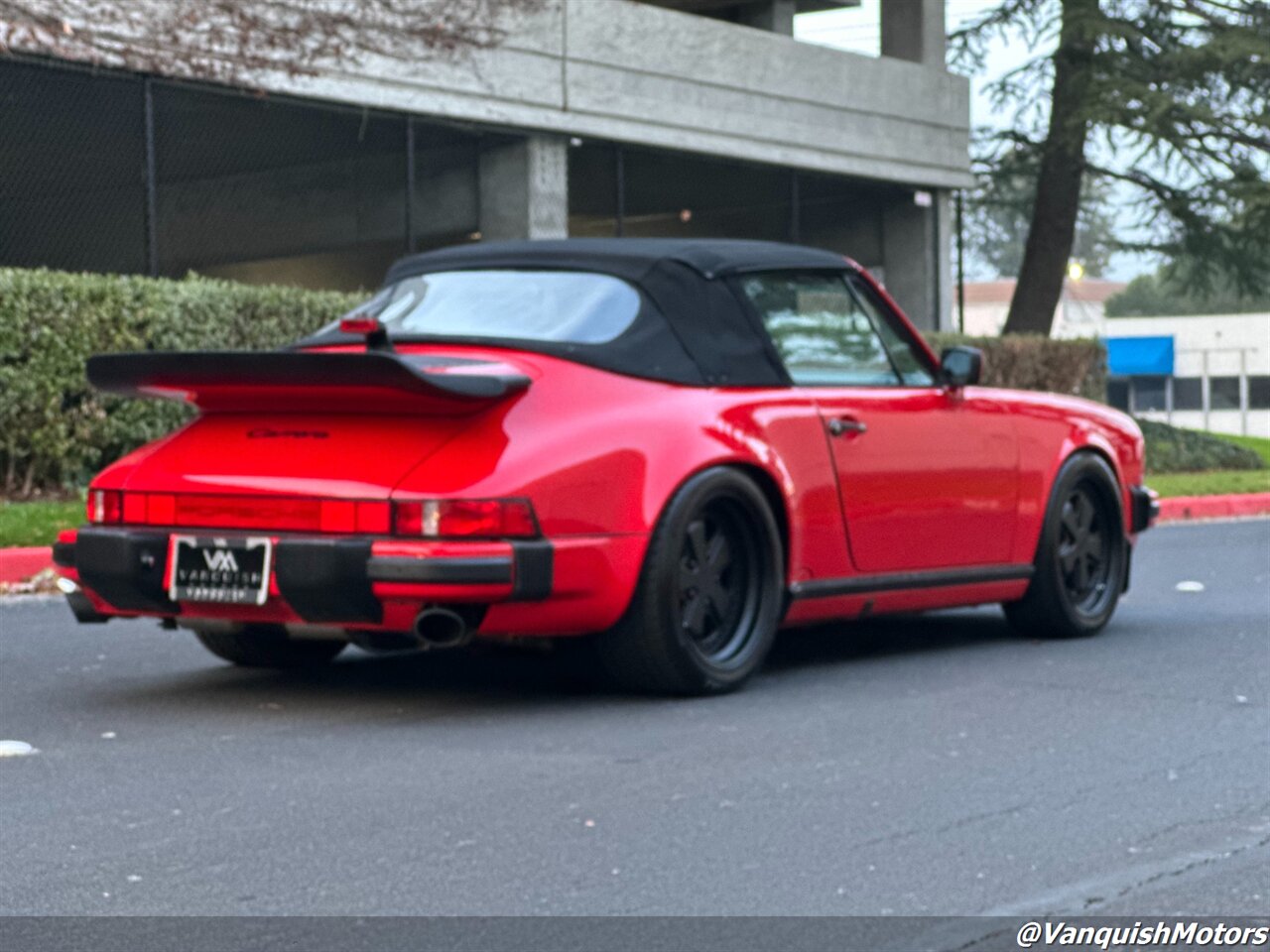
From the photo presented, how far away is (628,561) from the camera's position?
6.55 meters

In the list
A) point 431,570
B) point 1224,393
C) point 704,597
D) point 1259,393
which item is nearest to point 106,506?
point 431,570

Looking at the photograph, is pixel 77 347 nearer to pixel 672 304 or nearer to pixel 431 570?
pixel 672 304

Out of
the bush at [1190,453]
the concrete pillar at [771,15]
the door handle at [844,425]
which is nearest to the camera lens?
the door handle at [844,425]

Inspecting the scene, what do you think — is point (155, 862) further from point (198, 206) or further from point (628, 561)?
point (198, 206)

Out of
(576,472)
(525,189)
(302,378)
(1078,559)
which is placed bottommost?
(1078,559)

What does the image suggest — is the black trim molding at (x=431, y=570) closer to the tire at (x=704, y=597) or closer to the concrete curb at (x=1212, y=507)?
the tire at (x=704, y=597)

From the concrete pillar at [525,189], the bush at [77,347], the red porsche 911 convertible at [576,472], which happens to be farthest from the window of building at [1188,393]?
the red porsche 911 convertible at [576,472]

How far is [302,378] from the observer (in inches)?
249

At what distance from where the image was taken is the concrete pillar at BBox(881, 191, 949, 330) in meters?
28.0

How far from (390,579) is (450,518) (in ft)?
0.81

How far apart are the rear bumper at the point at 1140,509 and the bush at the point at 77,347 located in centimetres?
592

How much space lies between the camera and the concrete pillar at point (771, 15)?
2747cm

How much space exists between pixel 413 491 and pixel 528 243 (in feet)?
5.45

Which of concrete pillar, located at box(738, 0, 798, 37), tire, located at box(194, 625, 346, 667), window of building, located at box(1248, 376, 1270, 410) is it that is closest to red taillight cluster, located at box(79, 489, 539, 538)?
tire, located at box(194, 625, 346, 667)
